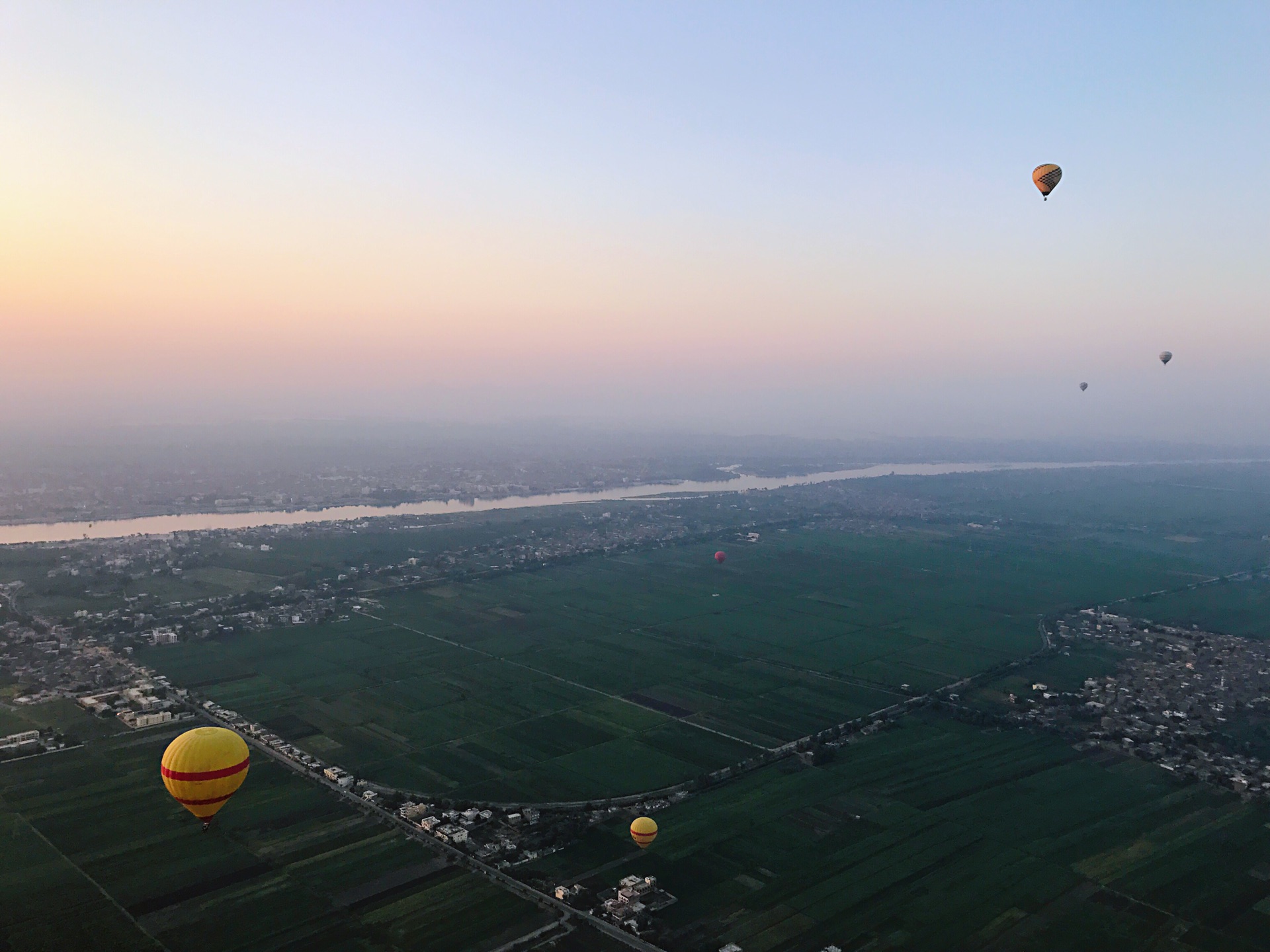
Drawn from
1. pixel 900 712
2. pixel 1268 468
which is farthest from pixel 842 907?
pixel 1268 468

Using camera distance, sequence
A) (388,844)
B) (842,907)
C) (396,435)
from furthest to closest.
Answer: (396,435)
(388,844)
(842,907)

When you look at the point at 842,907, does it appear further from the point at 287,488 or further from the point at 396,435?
the point at 396,435

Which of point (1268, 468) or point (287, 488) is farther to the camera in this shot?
point (1268, 468)

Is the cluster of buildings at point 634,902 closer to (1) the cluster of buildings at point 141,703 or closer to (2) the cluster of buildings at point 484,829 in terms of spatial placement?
(2) the cluster of buildings at point 484,829

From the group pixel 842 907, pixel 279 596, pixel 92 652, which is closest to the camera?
pixel 842 907

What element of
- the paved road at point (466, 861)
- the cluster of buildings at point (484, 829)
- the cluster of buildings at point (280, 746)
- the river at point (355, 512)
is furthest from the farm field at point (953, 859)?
the river at point (355, 512)

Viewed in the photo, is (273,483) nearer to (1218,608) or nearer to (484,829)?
(1218,608)
